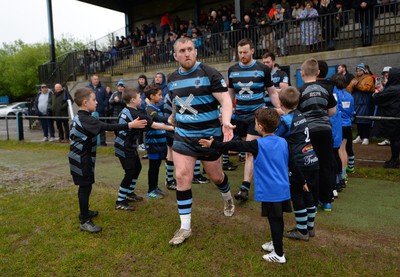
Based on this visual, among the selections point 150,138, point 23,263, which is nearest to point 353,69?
point 150,138

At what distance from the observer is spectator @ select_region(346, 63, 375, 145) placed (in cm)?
852

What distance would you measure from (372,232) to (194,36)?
12.2m

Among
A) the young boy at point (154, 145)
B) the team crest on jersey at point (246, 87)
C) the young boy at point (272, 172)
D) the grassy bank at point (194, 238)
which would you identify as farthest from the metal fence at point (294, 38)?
the young boy at point (272, 172)

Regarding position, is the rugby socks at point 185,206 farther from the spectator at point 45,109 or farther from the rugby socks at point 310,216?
the spectator at point 45,109

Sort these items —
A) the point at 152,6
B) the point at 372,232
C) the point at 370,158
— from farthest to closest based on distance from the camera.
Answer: the point at 152,6
the point at 370,158
the point at 372,232

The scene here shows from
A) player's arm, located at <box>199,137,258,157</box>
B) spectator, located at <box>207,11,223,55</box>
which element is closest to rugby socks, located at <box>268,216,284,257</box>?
player's arm, located at <box>199,137,258,157</box>

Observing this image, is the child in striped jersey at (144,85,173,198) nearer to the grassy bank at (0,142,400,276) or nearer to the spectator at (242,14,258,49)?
the grassy bank at (0,142,400,276)

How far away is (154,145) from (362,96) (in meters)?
6.12

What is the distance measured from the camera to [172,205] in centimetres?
479

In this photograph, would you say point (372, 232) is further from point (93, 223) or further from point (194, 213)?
point (93, 223)

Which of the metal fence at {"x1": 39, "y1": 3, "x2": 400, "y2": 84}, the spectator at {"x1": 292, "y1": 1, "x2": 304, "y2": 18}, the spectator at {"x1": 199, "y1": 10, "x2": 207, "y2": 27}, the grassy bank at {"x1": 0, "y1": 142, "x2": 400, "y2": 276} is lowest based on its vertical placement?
the grassy bank at {"x1": 0, "y1": 142, "x2": 400, "y2": 276}

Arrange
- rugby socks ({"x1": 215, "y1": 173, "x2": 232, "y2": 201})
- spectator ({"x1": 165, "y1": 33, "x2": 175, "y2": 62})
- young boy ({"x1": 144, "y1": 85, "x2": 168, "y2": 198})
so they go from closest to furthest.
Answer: rugby socks ({"x1": 215, "y1": 173, "x2": 232, "y2": 201}), young boy ({"x1": 144, "y1": 85, "x2": 168, "y2": 198}), spectator ({"x1": 165, "y1": 33, "x2": 175, "y2": 62})

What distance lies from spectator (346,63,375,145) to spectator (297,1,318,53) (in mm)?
2845

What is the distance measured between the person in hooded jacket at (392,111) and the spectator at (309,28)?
4962 mm
